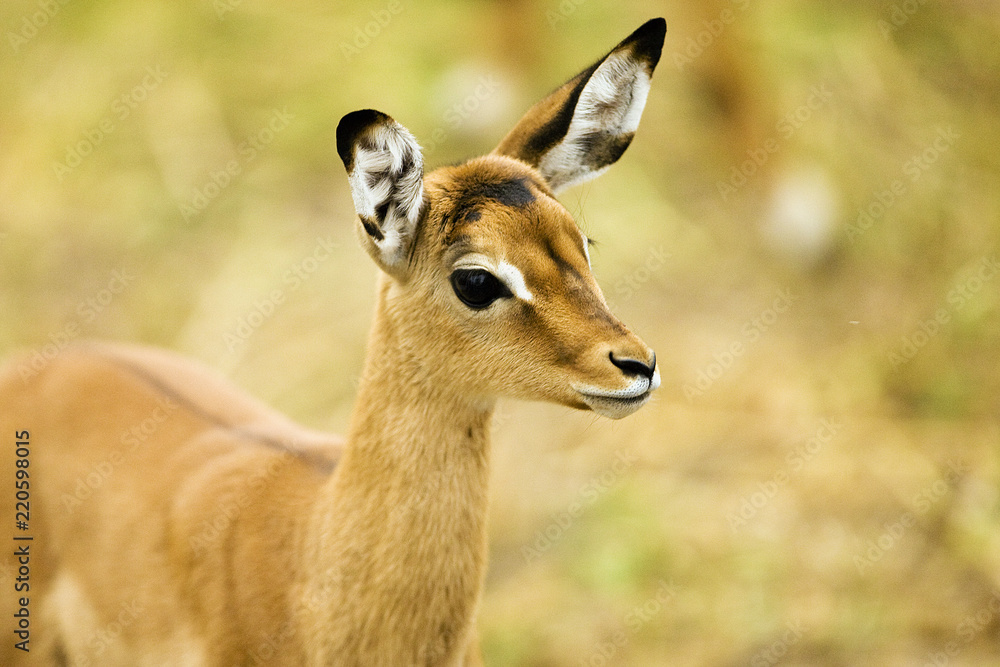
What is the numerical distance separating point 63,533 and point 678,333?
394 cm

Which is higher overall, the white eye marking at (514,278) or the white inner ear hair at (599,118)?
the white inner ear hair at (599,118)

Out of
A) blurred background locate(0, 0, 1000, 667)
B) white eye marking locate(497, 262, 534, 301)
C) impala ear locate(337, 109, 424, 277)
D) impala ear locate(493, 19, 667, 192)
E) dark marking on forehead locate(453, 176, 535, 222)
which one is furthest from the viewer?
blurred background locate(0, 0, 1000, 667)

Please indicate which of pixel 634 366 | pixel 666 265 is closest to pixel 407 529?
pixel 634 366

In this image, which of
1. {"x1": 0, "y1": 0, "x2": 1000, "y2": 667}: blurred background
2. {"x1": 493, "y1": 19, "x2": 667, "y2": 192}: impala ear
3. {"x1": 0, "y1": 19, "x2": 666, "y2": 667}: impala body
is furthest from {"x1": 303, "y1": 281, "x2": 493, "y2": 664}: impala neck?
{"x1": 0, "y1": 0, "x2": 1000, "y2": 667}: blurred background

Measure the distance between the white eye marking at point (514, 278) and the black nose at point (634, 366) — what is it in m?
0.31

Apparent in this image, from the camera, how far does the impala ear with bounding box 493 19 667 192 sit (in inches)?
120

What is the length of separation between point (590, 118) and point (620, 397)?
1.07 m

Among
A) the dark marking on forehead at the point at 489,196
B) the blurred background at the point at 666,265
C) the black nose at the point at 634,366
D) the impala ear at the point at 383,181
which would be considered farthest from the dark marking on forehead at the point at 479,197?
the blurred background at the point at 666,265

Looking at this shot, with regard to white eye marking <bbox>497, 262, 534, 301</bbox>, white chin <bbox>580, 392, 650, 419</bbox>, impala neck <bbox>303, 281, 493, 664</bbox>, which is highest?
white eye marking <bbox>497, 262, 534, 301</bbox>

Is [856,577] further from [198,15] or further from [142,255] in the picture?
[198,15]

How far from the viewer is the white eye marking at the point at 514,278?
2701 millimetres

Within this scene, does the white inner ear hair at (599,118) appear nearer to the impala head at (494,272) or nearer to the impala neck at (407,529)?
the impala head at (494,272)

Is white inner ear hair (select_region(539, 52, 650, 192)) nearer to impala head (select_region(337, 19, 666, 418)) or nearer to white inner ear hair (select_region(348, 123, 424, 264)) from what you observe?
impala head (select_region(337, 19, 666, 418))

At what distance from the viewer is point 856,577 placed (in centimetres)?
489
